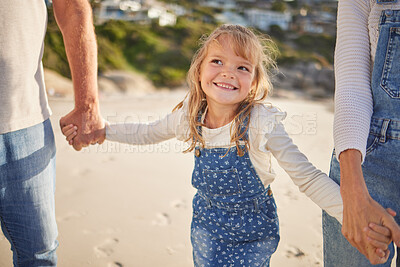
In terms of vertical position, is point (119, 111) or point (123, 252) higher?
point (123, 252)

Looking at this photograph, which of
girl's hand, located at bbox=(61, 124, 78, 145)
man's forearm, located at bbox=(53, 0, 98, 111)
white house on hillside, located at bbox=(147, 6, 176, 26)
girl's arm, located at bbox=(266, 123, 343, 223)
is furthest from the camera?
white house on hillside, located at bbox=(147, 6, 176, 26)

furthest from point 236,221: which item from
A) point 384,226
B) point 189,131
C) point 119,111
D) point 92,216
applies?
point 119,111

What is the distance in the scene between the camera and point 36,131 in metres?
1.41

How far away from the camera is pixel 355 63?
51.1 inches

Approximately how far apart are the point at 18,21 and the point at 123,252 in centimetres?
194

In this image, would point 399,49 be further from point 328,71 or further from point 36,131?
point 328,71

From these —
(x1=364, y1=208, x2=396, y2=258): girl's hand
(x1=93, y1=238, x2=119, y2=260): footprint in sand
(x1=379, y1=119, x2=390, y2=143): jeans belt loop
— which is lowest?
(x1=93, y1=238, x2=119, y2=260): footprint in sand

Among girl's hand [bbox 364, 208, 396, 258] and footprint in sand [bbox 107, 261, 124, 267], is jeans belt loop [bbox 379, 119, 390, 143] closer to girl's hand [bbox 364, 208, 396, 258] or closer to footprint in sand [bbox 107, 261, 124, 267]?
girl's hand [bbox 364, 208, 396, 258]

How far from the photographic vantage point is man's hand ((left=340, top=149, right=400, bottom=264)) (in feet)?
3.74

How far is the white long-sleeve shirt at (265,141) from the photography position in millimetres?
1435

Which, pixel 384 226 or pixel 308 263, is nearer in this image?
pixel 384 226

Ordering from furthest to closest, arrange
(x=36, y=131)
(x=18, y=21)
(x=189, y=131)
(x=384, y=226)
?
(x=189, y=131)
(x=36, y=131)
(x=18, y=21)
(x=384, y=226)

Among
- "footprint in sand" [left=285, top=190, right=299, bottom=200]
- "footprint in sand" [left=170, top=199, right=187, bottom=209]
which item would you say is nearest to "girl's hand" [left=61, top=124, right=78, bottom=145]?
"footprint in sand" [left=170, top=199, right=187, bottom=209]

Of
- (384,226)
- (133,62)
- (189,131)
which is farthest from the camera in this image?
(133,62)
